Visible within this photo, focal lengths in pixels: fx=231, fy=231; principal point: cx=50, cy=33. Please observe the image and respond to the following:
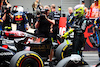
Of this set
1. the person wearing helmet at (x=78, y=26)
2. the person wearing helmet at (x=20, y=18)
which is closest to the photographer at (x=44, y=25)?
the person wearing helmet at (x=78, y=26)

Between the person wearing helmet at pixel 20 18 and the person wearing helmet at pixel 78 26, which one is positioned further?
the person wearing helmet at pixel 20 18

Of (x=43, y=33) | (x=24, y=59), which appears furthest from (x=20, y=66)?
(x=43, y=33)

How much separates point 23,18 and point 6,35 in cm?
282

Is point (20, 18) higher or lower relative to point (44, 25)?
higher

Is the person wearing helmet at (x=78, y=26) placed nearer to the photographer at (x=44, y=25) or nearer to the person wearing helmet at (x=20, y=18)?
the photographer at (x=44, y=25)

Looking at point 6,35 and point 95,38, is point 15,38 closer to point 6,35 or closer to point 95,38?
point 6,35

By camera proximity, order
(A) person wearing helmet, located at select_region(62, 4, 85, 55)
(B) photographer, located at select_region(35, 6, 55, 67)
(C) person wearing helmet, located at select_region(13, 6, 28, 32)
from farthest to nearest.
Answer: (C) person wearing helmet, located at select_region(13, 6, 28, 32)
(B) photographer, located at select_region(35, 6, 55, 67)
(A) person wearing helmet, located at select_region(62, 4, 85, 55)

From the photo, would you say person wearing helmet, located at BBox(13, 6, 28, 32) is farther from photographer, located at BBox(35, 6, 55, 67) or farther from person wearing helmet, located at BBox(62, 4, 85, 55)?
person wearing helmet, located at BBox(62, 4, 85, 55)

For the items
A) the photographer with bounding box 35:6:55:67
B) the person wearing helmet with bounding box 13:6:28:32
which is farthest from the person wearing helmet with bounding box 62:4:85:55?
the person wearing helmet with bounding box 13:6:28:32

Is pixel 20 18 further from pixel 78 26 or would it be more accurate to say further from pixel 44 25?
pixel 78 26

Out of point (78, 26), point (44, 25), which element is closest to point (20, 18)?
point (44, 25)

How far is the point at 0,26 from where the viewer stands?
7270 millimetres

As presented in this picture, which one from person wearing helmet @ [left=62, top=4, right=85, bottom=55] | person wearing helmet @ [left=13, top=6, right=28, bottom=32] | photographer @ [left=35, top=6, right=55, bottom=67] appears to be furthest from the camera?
person wearing helmet @ [left=13, top=6, right=28, bottom=32]

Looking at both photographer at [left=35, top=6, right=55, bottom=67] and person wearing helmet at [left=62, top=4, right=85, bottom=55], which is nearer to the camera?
person wearing helmet at [left=62, top=4, right=85, bottom=55]
